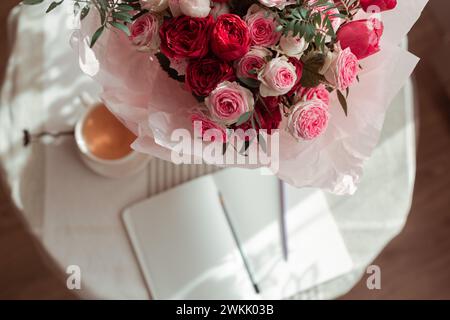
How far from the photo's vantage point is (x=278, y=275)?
0.97 m

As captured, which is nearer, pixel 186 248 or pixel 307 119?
pixel 307 119

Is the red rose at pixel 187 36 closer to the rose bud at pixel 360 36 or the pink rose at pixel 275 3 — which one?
the pink rose at pixel 275 3

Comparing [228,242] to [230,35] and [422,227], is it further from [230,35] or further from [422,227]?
[422,227]

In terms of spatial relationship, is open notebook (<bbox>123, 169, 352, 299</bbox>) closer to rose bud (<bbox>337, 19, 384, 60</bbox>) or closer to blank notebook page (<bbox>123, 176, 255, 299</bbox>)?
blank notebook page (<bbox>123, 176, 255, 299</bbox>)

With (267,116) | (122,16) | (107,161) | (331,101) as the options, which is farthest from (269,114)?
(107,161)

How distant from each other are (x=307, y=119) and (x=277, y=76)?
3.0 inches

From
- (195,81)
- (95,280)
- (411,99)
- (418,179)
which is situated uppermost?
(195,81)

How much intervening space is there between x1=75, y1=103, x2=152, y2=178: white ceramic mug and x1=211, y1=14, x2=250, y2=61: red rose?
0.41 metres

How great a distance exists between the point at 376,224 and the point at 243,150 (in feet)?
1.53

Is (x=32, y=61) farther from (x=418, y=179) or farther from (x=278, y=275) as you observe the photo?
(x=418, y=179)

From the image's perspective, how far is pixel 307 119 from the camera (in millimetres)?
610

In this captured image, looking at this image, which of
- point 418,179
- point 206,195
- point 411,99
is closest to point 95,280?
point 206,195

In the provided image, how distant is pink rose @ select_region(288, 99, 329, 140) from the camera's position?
611 millimetres

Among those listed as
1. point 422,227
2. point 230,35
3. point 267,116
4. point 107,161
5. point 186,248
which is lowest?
point 422,227
